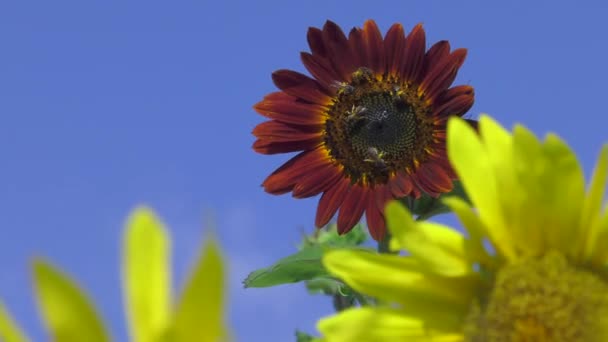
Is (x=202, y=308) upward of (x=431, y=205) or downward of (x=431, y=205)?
downward

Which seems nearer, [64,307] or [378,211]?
[64,307]

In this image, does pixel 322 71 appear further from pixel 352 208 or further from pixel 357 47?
pixel 352 208

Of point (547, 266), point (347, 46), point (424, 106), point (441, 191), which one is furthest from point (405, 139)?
point (547, 266)

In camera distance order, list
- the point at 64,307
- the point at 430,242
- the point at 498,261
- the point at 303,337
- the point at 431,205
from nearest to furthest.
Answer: the point at 64,307 < the point at 430,242 < the point at 498,261 < the point at 303,337 < the point at 431,205

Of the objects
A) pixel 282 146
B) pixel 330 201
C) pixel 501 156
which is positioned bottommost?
pixel 501 156

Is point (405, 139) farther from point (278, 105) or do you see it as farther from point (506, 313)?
point (506, 313)

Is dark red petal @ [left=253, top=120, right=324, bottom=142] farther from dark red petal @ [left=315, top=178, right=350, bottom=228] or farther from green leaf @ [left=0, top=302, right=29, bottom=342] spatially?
green leaf @ [left=0, top=302, right=29, bottom=342]

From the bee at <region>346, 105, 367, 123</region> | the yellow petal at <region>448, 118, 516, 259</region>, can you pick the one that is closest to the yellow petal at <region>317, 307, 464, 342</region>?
the yellow petal at <region>448, 118, 516, 259</region>

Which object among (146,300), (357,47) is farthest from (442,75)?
(146,300)
